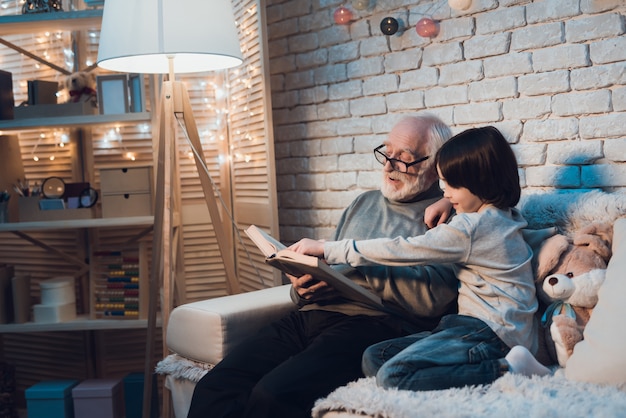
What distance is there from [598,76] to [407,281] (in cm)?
84

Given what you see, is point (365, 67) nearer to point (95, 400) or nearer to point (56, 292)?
point (56, 292)

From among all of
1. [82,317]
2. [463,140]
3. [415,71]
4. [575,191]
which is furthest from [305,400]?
[82,317]

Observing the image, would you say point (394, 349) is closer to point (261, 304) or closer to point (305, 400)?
point (305, 400)

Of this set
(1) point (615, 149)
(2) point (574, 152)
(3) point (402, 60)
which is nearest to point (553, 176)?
(2) point (574, 152)

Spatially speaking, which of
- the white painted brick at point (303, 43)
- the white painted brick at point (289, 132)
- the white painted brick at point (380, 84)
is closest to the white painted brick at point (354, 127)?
the white painted brick at point (380, 84)

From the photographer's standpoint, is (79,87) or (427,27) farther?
(79,87)

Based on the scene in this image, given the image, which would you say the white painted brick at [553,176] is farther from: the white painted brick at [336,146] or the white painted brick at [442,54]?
the white painted brick at [336,146]

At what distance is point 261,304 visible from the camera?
2348 millimetres

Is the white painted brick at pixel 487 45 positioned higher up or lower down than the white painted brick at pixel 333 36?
lower down

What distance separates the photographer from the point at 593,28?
222 centimetres

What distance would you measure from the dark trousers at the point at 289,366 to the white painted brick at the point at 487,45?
0.98m

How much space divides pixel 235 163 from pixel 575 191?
171 centimetres

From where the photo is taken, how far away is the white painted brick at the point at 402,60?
2.75 m

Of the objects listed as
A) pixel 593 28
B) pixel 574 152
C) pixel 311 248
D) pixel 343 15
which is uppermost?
pixel 343 15
